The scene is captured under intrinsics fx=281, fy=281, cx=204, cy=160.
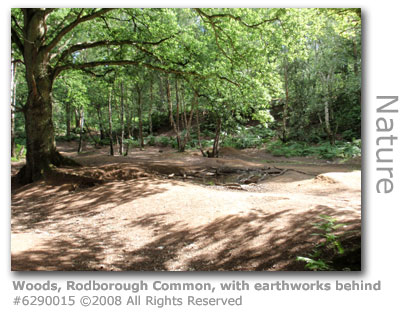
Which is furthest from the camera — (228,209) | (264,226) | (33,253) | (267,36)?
(267,36)

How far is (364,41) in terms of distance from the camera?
4.02 m

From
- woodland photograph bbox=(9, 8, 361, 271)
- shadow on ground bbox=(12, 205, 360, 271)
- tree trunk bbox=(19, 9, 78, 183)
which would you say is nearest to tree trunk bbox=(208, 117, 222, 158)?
woodland photograph bbox=(9, 8, 361, 271)

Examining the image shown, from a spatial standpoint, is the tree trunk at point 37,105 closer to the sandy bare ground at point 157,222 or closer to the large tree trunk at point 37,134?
the large tree trunk at point 37,134

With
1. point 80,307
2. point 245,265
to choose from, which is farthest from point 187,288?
point 80,307

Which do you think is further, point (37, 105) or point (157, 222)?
point (37, 105)

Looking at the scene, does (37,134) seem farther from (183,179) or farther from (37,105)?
(183,179)

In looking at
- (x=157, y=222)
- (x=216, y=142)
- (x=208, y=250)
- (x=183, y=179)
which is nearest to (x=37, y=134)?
(x=183, y=179)

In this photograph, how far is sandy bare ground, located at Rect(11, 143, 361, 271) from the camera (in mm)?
3369

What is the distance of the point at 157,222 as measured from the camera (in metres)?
4.64

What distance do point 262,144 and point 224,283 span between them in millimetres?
14136

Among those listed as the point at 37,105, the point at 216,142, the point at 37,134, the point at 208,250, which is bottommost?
the point at 208,250

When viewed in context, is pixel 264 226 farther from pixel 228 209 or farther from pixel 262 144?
pixel 262 144

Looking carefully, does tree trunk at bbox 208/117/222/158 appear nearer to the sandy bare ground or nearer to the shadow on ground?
the sandy bare ground

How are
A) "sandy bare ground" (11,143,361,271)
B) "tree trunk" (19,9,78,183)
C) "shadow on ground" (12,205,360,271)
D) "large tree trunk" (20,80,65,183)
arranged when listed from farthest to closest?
"large tree trunk" (20,80,65,183), "tree trunk" (19,9,78,183), "sandy bare ground" (11,143,361,271), "shadow on ground" (12,205,360,271)
